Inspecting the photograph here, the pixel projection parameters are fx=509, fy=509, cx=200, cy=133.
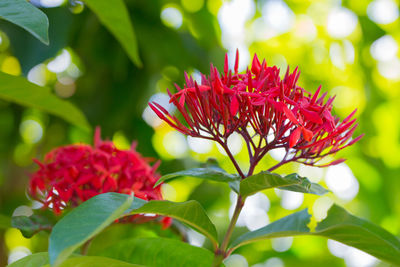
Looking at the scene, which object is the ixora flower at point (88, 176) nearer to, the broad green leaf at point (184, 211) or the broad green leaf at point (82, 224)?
the broad green leaf at point (184, 211)

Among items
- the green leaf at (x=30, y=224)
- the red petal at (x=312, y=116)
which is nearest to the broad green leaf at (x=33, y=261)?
the green leaf at (x=30, y=224)

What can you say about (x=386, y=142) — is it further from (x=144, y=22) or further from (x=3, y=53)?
(x=3, y=53)

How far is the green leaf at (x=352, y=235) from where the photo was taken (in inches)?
21.7

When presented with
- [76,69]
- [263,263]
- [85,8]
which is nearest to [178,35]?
[85,8]

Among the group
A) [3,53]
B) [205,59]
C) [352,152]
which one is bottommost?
[352,152]

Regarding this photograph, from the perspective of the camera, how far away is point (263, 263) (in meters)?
1.63

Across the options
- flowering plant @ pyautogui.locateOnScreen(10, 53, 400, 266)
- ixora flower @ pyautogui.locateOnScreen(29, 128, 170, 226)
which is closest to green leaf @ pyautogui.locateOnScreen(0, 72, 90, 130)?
ixora flower @ pyautogui.locateOnScreen(29, 128, 170, 226)

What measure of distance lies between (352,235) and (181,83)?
3.04ft

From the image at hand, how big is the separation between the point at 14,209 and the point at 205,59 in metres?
0.64

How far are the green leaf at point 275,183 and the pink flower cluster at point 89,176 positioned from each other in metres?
0.21

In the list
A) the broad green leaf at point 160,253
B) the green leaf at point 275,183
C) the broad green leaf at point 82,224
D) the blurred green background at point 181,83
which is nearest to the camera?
the broad green leaf at point 82,224

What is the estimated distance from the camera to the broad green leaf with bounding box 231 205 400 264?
0.56 metres

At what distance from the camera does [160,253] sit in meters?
0.66

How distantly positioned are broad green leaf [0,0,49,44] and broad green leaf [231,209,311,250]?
1.01 ft
